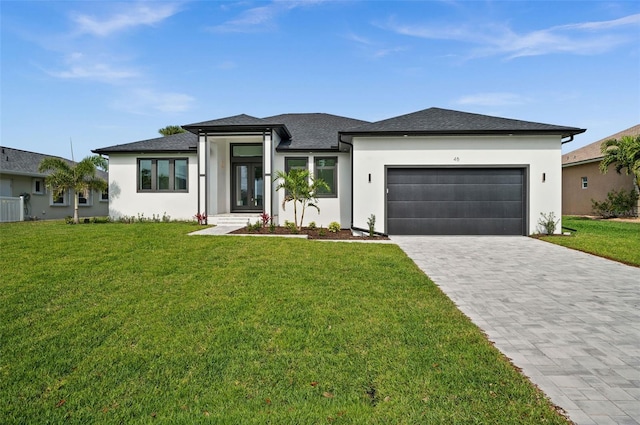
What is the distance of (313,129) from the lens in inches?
642

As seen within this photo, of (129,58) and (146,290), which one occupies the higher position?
(129,58)

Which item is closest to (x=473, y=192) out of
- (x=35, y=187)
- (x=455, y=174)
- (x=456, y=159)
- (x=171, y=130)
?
(x=455, y=174)

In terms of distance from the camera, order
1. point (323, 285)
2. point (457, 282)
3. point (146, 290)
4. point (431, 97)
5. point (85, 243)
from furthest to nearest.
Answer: point (431, 97), point (85, 243), point (457, 282), point (323, 285), point (146, 290)

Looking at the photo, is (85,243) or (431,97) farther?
(431,97)

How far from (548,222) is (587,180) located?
514 inches

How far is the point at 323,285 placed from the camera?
5070 millimetres

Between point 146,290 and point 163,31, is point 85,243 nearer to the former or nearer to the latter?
point 146,290

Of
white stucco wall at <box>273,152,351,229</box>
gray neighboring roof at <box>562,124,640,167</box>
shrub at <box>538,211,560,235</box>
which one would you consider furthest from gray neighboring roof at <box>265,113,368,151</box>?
gray neighboring roof at <box>562,124,640,167</box>

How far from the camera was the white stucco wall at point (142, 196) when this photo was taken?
15.0 m

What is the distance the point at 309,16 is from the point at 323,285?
9381 mm

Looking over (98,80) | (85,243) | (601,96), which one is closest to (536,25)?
(601,96)

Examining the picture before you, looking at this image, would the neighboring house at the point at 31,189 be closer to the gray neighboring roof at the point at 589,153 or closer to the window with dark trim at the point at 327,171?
the window with dark trim at the point at 327,171

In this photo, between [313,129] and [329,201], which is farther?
[313,129]

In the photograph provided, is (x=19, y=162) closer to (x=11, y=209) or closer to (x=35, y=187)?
(x=35, y=187)
